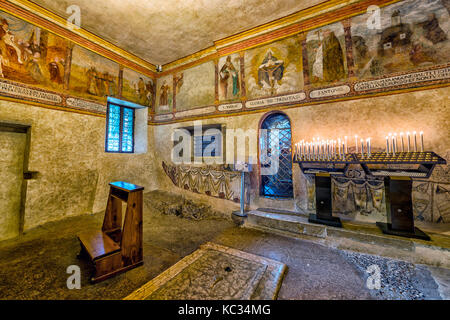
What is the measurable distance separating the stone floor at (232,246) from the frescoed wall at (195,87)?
4904 millimetres

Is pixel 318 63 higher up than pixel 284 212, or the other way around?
pixel 318 63

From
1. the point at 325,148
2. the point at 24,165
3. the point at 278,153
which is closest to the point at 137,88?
the point at 24,165

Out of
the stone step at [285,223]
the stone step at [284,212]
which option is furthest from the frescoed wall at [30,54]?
the stone step at [284,212]

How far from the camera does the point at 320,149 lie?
4348mm

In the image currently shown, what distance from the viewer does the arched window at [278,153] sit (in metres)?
5.13

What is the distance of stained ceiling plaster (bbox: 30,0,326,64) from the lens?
473 cm

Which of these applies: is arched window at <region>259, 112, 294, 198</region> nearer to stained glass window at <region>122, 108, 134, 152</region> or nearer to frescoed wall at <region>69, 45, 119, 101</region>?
stained glass window at <region>122, 108, 134, 152</region>

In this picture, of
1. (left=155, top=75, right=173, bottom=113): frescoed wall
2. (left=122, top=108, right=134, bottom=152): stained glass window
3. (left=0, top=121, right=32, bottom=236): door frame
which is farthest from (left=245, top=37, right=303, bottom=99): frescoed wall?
(left=0, top=121, right=32, bottom=236): door frame

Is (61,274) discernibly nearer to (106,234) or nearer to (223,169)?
(106,234)

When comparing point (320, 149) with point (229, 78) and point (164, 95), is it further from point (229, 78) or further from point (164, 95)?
point (164, 95)

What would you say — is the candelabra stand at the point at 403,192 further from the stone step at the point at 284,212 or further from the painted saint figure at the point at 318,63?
the painted saint figure at the point at 318,63

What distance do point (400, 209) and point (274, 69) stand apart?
15.5 feet

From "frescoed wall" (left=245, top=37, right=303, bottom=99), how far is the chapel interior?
5 centimetres
